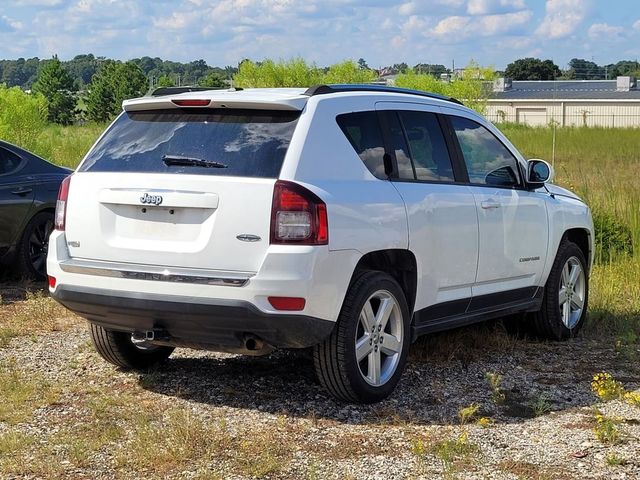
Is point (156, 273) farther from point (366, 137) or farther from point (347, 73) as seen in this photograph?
point (347, 73)

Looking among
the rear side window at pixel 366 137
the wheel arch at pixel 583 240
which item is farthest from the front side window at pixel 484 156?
the wheel arch at pixel 583 240

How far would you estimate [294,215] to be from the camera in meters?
5.75

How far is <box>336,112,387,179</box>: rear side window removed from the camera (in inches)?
252

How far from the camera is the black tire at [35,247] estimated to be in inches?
439

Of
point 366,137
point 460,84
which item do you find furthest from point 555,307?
point 460,84

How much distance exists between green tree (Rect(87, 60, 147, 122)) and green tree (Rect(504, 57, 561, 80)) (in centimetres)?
6221

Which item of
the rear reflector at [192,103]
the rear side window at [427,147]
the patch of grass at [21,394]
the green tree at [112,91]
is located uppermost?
the green tree at [112,91]

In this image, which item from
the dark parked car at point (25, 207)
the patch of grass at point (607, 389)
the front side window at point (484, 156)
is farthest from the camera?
the dark parked car at point (25, 207)

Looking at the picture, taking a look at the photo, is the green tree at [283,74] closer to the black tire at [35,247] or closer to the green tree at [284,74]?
the green tree at [284,74]

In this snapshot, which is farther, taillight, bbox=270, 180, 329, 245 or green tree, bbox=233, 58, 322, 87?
green tree, bbox=233, 58, 322, 87

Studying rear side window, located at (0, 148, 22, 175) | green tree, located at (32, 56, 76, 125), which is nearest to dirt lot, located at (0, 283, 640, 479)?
rear side window, located at (0, 148, 22, 175)

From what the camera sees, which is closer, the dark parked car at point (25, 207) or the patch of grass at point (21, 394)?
the patch of grass at point (21, 394)

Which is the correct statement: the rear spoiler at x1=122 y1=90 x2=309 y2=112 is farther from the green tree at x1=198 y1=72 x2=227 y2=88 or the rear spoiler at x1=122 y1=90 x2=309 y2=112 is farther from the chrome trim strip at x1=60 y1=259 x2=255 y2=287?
the green tree at x1=198 y1=72 x2=227 y2=88

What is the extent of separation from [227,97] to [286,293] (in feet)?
4.16
